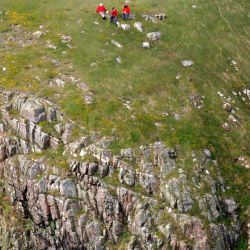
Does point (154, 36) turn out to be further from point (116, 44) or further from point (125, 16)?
point (116, 44)

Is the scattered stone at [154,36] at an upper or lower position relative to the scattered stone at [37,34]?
lower

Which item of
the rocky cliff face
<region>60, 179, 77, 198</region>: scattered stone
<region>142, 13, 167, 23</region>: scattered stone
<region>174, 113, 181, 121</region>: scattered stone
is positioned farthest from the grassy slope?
<region>60, 179, 77, 198</region>: scattered stone

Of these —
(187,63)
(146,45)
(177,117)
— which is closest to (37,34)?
(146,45)

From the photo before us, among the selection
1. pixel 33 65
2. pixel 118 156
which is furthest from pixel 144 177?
pixel 33 65

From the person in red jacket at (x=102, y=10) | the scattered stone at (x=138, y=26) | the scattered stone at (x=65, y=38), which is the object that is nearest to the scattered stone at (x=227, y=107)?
the scattered stone at (x=138, y=26)

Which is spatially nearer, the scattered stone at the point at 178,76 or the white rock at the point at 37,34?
the scattered stone at the point at 178,76

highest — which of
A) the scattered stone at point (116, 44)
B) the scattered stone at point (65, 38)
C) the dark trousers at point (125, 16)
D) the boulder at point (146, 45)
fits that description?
the dark trousers at point (125, 16)

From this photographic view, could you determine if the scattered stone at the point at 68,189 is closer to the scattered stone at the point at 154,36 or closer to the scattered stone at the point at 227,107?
the scattered stone at the point at 227,107

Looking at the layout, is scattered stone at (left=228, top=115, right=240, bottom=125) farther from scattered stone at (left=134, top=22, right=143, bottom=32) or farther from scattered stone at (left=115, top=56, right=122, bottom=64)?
scattered stone at (left=134, top=22, right=143, bottom=32)
